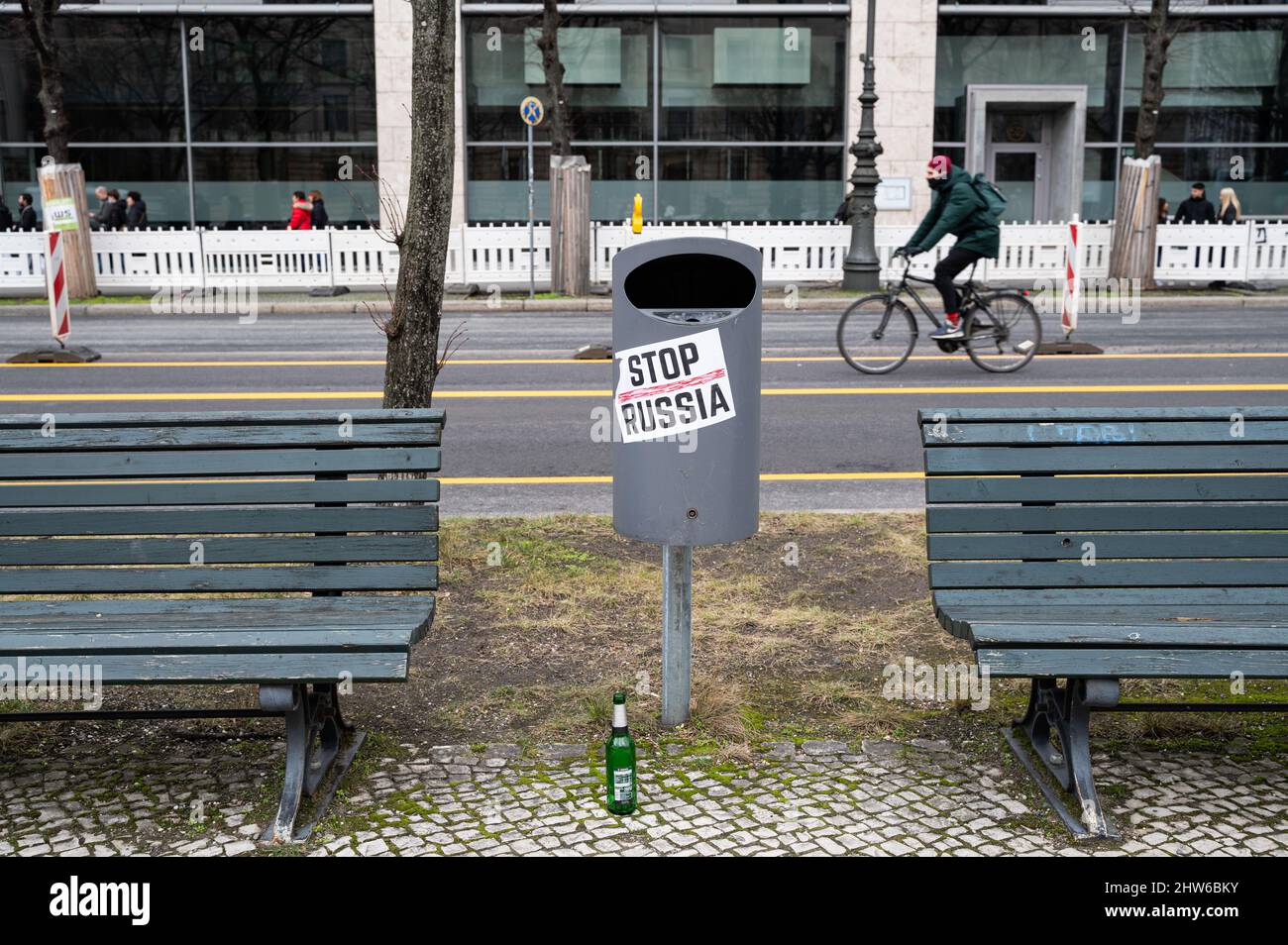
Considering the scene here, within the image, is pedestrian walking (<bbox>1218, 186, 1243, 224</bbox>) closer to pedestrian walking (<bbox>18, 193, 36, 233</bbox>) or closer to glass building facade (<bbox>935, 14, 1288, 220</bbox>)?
glass building facade (<bbox>935, 14, 1288, 220</bbox>)

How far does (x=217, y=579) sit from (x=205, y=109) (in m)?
24.0

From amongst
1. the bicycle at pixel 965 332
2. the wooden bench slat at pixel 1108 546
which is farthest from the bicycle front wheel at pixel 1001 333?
the wooden bench slat at pixel 1108 546

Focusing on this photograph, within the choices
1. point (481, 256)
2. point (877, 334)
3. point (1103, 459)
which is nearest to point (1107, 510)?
point (1103, 459)

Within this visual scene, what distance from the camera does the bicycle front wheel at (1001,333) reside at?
1295 centimetres

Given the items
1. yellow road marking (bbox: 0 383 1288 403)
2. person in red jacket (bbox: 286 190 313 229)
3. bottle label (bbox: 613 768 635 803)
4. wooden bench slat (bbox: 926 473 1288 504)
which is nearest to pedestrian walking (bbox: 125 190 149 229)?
person in red jacket (bbox: 286 190 313 229)

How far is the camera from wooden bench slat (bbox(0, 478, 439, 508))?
183 inches

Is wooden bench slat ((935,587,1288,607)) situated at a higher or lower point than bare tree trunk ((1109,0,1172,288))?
lower

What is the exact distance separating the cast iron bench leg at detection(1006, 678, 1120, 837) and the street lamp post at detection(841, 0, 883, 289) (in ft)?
Answer: 59.5

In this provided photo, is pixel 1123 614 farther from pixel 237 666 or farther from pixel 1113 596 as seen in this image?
pixel 237 666

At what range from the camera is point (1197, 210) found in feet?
79.8

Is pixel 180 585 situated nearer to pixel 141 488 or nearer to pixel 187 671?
pixel 141 488

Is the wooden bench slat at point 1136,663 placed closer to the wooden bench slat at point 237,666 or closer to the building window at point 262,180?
→ the wooden bench slat at point 237,666

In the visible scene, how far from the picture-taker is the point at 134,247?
2231 cm

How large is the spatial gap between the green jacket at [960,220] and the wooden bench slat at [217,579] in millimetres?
8518
